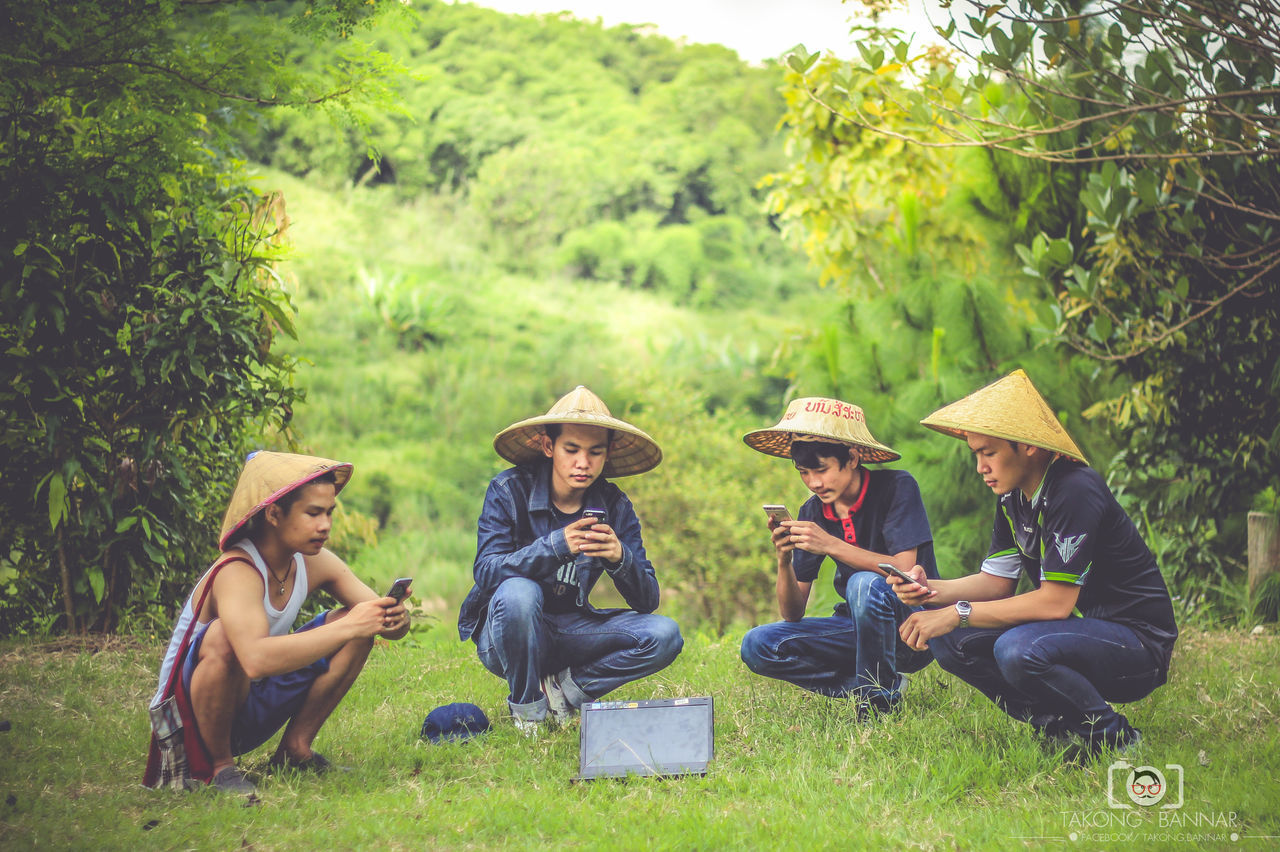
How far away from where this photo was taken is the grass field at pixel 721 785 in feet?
9.11

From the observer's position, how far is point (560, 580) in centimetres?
391

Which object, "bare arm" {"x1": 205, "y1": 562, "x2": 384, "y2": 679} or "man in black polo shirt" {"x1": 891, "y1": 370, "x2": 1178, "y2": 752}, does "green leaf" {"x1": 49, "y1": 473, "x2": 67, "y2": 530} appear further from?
"man in black polo shirt" {"x1": 891, "y1": 370, "x2": 1178, "y2": 752}

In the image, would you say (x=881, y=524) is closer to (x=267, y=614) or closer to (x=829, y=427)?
(x=829, y=427)

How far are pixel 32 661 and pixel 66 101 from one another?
8.54 ft

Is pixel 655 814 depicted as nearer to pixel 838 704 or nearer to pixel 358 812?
pixel 358 812

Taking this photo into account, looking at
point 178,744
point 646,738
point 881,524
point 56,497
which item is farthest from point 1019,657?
point 56,497

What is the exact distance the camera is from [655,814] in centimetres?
297

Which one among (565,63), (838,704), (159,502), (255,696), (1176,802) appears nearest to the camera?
(1176,802)

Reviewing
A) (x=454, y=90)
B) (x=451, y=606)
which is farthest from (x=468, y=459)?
(x=454, y=90)

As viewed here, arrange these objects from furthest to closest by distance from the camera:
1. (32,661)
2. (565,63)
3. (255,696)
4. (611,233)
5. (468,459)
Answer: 1. (565,63)
2. (611,233)
3. (468,459)
4. (32,661)
5. (255,696)

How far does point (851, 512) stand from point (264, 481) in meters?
2.16

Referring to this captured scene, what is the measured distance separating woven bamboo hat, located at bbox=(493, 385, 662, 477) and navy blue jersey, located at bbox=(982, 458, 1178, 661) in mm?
1480

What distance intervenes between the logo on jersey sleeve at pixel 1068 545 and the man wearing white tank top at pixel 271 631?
6.93 ft

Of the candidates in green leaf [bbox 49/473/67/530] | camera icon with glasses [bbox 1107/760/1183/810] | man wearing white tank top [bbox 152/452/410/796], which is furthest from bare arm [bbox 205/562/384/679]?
camera icon with glasses [bbox 1107/760/1183/810]
